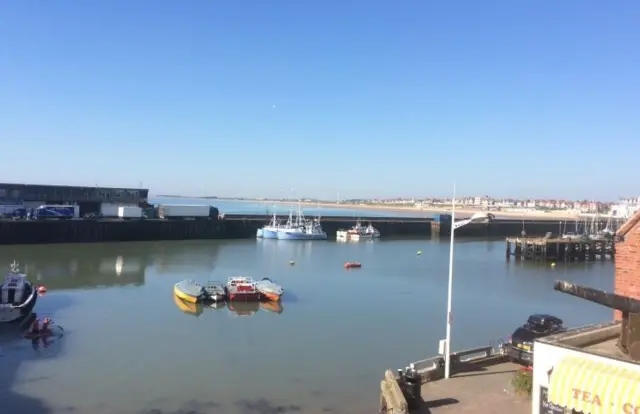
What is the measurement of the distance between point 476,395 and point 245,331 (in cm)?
1732

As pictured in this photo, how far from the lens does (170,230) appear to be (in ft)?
284

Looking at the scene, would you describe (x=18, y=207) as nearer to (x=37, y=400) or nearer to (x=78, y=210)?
(x=78, y=210)

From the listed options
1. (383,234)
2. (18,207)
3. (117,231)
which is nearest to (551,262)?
(383,234)

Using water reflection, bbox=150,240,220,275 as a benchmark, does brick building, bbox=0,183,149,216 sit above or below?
above

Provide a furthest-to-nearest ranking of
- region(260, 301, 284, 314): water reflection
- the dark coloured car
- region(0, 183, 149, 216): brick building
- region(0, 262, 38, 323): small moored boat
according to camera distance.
Answer: region(0, 183, 149, 216): brick building
region(260, 301, 284, 314): water reflection
region(0, 262, 38, 323): small moored boat
the dark coloured car

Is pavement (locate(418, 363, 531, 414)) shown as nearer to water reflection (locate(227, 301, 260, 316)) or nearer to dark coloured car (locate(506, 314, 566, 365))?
dark coloured car (locate(506, 314, 566, 365))

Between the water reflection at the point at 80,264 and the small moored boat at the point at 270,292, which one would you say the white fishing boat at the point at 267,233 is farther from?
the small moored boat at the point at 270,292

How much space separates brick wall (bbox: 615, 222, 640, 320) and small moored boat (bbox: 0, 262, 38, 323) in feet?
94.0

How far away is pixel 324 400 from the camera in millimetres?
18984

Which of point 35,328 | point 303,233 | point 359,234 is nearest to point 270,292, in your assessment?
point 35,328

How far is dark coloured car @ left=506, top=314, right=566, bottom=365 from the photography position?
17844 mm

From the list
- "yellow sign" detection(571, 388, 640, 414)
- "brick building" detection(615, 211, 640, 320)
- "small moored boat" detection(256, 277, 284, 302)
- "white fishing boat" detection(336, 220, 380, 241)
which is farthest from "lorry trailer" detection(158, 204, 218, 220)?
"yellow sign" detection(571, 388, 640, 414)

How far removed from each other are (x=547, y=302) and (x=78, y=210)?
6922 centimetres

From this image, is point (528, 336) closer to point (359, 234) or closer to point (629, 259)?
point (629, 259)
